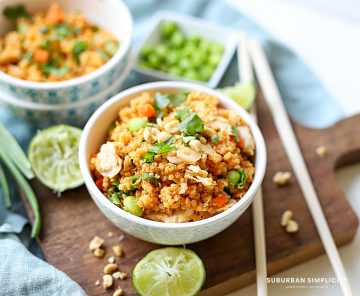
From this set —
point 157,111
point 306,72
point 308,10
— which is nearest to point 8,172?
point 157,111

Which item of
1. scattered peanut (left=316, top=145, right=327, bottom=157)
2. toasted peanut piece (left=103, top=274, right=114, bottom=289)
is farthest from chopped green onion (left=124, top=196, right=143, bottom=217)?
scattered peanut (left=316, top=145, right=327, bottom=157)

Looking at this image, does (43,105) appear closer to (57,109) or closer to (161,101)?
(57,109)

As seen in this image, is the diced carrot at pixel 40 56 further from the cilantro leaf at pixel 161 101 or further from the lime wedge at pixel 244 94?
the lime wedge at pixel 244 94

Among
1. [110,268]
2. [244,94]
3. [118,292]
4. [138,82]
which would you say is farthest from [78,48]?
[118,292]

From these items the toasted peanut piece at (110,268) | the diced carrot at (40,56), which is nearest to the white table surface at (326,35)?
the toasted peanut piece at (110,268)

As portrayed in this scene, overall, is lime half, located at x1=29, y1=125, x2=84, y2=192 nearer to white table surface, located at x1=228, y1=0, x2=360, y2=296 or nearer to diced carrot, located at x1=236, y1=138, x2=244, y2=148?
diced carrot, located at x1=236, y1=138, x2=244, y2=148
